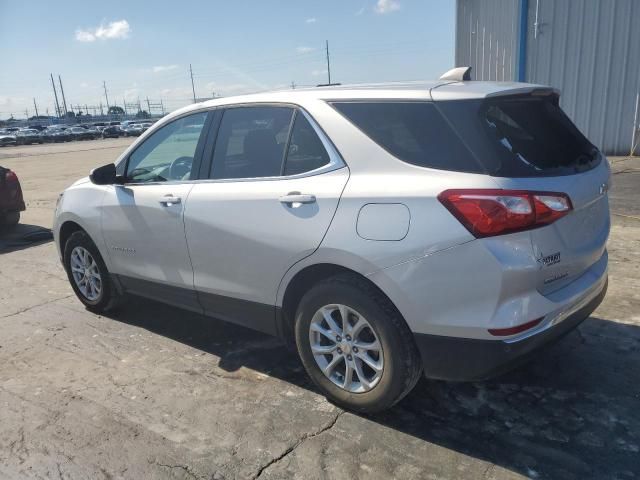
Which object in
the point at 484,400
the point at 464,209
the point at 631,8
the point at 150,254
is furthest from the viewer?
the point at 631,8

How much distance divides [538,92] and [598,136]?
11.4 metres

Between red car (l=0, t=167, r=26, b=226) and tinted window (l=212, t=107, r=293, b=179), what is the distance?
6594 millimetres

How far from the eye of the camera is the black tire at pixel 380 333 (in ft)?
8.93

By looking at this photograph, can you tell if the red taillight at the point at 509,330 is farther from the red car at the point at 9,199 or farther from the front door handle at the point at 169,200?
the red car at the point at 9,199

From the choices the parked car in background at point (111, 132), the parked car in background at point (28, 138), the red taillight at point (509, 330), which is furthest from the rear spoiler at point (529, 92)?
the parked car in background at point (111, 132)

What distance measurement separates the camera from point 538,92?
9.81 feet

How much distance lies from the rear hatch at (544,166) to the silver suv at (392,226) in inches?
0.4

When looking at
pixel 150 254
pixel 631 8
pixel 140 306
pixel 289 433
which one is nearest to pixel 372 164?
pixel 289 433

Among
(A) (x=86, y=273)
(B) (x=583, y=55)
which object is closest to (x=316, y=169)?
(A) (x=86, y=273)

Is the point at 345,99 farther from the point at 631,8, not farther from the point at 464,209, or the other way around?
the point at 631,8

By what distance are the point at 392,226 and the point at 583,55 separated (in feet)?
39.8

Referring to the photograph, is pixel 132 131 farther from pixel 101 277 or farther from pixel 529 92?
pixel 529 92

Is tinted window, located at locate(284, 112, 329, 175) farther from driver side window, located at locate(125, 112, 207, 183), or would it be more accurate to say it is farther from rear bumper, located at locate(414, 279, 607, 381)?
rear bumper, located at locate(414, 279, 607, 381)

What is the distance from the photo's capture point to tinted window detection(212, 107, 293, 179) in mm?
3266
